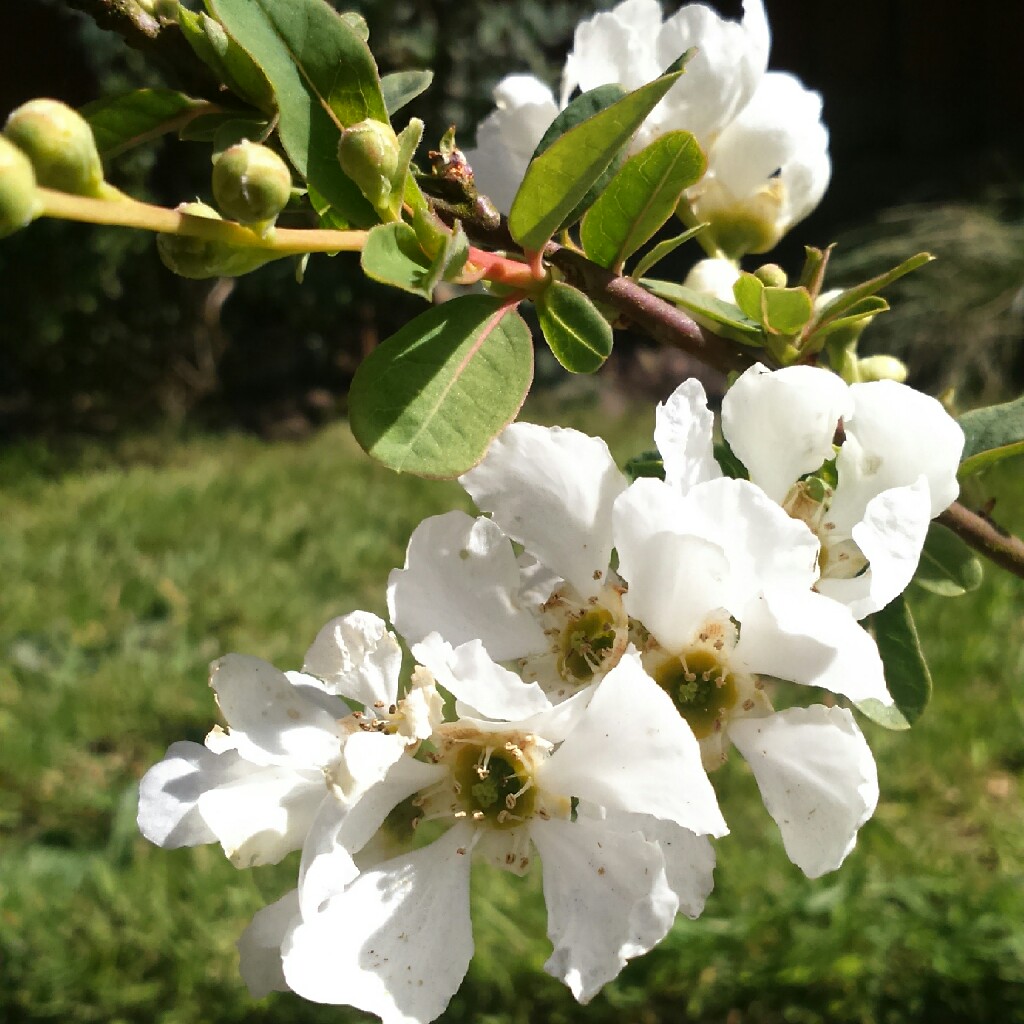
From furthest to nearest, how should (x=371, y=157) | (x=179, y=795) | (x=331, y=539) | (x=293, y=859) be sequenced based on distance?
(x=331, y=539), (x=293, y=859), (x=179, y=795), (x=371, y=157)

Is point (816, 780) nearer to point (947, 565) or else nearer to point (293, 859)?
point (947, 565)

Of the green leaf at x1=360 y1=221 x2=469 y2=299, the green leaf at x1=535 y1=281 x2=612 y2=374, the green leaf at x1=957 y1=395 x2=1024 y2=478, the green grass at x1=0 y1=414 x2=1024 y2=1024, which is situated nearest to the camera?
the green leaf at x1=360 y1=221 x2=469 y2=299

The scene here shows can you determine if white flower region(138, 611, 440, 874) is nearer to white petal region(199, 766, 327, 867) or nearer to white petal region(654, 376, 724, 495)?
white petal region(199, 766, 327, 867)

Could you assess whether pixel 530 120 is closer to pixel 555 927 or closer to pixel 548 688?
pixel 548 688

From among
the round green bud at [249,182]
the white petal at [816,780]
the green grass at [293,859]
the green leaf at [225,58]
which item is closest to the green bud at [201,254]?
the round green bud at [249,182]

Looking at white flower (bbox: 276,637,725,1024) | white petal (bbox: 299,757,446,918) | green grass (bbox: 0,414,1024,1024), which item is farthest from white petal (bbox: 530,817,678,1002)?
green grass (bbox: 0,414,1024,1024)

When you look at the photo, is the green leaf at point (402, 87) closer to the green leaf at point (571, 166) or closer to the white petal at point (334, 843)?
the green leaf at point (571, 166)

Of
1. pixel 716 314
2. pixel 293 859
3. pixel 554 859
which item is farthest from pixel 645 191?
pixel 293 859
